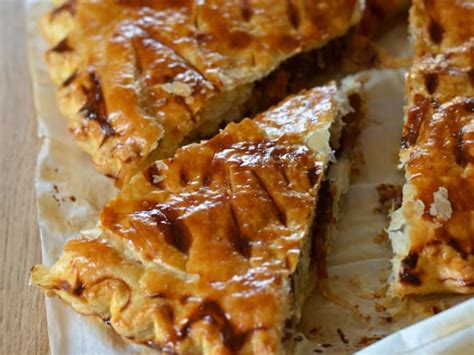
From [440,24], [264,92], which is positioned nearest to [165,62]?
[264,92]

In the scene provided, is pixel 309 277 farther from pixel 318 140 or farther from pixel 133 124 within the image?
pixel 133 124

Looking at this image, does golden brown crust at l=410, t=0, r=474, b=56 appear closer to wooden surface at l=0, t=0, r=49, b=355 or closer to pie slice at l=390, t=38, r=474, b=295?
pie slice at l=390, t=38, r=474, b=295

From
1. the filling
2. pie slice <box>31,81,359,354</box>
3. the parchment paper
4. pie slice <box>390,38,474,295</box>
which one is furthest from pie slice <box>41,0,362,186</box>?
pie slice <box>390,38,474,295</box>

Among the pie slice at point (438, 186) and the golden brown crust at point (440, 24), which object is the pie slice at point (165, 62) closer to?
the golden brown crust at point (440, 24)

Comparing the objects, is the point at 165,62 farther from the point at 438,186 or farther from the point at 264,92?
the point at 438,186

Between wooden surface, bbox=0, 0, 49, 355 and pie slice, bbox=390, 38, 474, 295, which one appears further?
wooden surface, bbox=0, 0, 49, 355

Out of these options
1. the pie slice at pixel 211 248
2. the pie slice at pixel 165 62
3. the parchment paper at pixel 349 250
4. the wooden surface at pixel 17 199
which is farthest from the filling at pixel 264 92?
the wooden surface at pixel 17 199

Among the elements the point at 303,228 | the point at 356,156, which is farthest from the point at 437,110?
the point at 303,228
